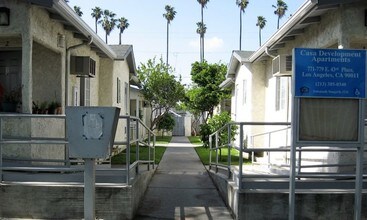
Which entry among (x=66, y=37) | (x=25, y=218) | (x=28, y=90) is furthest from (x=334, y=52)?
(x=66, y=37)

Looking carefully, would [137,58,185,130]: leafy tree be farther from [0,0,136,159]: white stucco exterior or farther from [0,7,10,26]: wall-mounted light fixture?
[0,7,10,26]: wall-mounted light fixture

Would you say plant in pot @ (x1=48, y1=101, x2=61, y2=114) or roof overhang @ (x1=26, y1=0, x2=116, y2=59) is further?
plant in pot @ (x1=48, y1=101, x2=61, y2=114)

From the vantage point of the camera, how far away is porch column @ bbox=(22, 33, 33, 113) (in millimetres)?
8125

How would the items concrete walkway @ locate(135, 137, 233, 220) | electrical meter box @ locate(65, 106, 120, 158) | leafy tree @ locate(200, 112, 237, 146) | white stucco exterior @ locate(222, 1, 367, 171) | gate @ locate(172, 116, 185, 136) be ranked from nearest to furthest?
electrical meter box @ locate(65, 106, 120, 158) < concrete walkway @ locate(135, 137, 233, 220) < white stucco exterior @ locate(222, 1, 367, 171) < leafy tree @ locate(200, 112, 237, 146) < gate @ locate(172, 116, 185, 136)

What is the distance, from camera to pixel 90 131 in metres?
4.40

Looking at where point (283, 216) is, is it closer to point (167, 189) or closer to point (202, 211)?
point (202, 211)

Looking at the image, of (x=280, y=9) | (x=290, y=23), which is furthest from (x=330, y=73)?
(x=280, y=9)

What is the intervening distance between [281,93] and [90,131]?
10224mm

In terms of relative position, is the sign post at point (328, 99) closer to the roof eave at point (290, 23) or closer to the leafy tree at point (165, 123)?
the roof eave at point (290, 23)

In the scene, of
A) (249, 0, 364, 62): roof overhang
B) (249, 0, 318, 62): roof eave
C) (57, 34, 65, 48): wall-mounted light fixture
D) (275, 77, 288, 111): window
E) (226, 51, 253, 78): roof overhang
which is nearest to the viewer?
(249, 0, 364, 62): roof overhang

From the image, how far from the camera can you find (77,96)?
1273 cm

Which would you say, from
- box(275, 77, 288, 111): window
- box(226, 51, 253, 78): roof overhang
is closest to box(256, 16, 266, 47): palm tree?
box(226, 51, 253, 78): roof overhang

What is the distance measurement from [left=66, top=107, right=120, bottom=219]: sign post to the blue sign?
2289 millimetres

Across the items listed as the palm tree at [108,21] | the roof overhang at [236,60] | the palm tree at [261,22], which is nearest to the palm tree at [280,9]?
the palm tree at [261,22]
